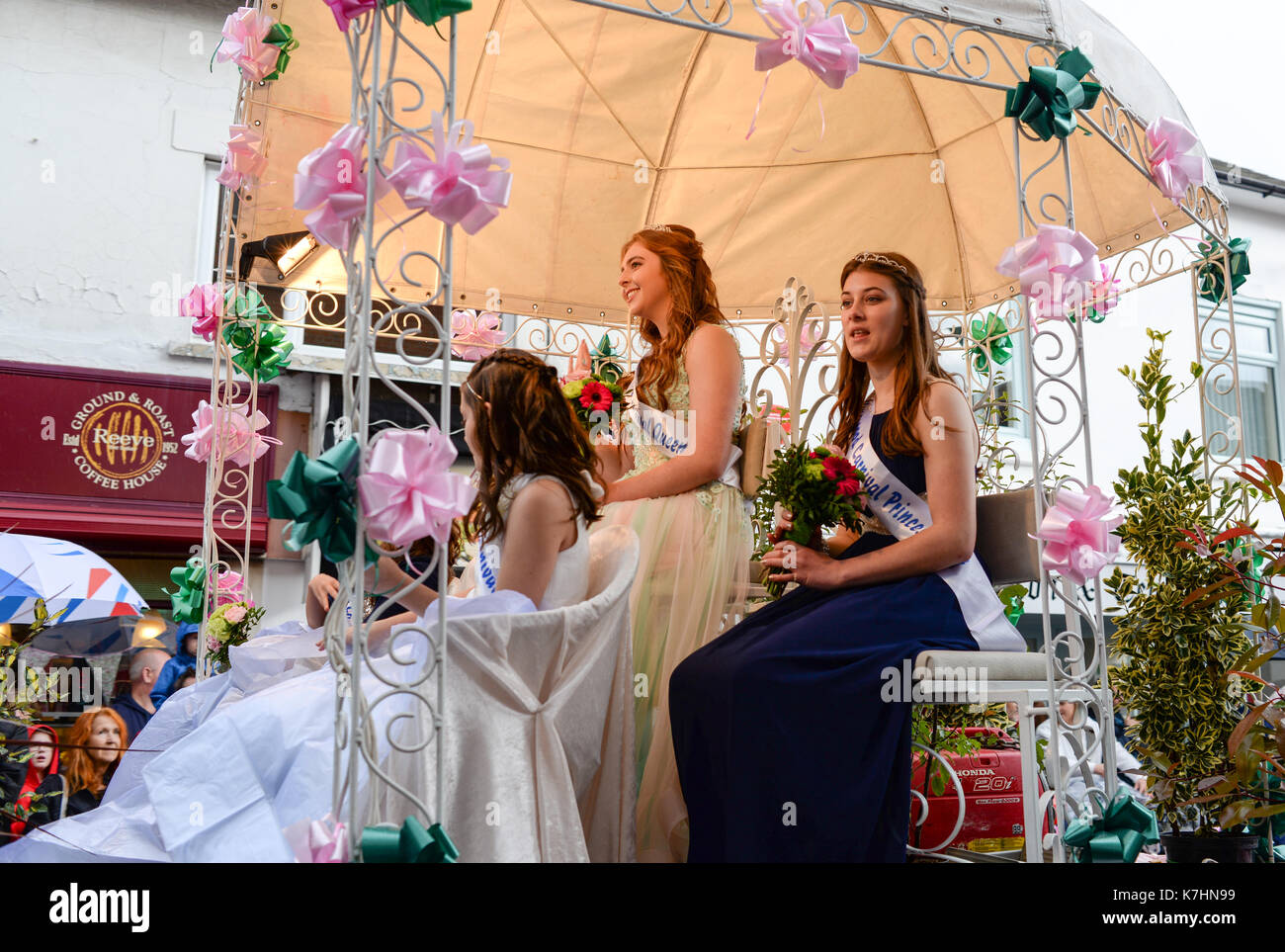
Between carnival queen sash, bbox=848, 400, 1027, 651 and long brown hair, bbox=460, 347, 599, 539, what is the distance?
0.98 metres

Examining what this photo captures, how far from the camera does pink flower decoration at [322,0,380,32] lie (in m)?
2.40

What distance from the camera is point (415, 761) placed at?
8.59 ft

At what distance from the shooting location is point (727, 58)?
17.5 ft

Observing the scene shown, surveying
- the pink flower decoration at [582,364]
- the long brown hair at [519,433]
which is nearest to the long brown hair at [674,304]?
the long brown hair at [519,433]

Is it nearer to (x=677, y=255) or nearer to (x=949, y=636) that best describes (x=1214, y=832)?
(x=949, y=636)

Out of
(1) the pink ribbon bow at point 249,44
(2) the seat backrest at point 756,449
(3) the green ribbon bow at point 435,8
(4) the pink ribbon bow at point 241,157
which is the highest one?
(1) the pink ribbon bow at point 249,44

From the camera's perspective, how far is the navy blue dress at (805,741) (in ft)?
10.2

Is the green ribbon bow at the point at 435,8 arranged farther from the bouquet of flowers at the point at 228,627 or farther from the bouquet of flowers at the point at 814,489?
the bouquet of flowers at the point at 228,627

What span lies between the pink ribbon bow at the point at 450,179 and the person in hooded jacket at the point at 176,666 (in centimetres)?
433

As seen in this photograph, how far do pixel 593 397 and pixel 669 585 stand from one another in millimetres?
811

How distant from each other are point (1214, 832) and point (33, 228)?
9.87 meters

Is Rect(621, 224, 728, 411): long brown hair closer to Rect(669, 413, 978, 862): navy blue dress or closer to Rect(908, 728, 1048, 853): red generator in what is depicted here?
Rect(669, 413, 978, 862): navy blue dress

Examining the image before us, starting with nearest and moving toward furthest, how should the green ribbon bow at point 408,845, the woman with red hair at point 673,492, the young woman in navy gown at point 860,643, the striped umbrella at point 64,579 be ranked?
the green ribbon bow at point 408,845, the young woman in navy gown at point 860,643, the woman with red hair at point 673,492, the striped umbrella at point 64,579
